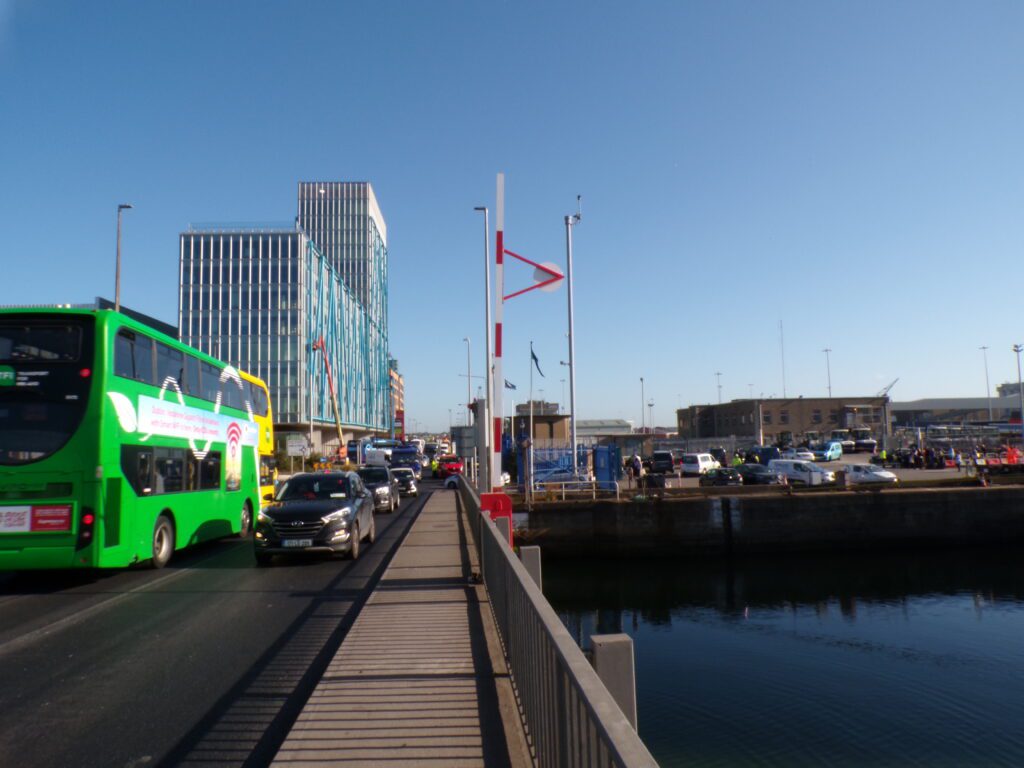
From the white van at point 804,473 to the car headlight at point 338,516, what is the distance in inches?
1046

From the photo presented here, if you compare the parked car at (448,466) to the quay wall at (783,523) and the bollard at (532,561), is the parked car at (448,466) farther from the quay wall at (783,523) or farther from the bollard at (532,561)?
the bollard at (532,561)

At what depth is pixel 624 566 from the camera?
27.9 m

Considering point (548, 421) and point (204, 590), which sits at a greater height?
point (548, 421)

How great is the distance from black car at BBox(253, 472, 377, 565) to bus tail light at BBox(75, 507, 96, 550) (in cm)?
334

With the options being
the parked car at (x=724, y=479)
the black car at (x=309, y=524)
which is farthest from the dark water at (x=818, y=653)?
the parked car at (x=724, y=479)

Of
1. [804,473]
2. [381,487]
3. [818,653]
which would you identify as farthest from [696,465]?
[818,653]

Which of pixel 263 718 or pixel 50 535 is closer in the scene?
pixel 263 718

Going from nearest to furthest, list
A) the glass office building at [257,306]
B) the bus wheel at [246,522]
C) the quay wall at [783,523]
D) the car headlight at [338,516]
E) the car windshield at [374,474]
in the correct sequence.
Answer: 1. the car headlight at [338,516]
2. the bus wheel at [246,522]
3. the car windshield at [374,474]
4. the quay wall at [783,523]
5. the glass office building at [257,306]

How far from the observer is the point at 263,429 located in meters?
23.8

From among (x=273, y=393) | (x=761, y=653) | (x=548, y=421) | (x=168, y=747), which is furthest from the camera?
(x=273, y=393)

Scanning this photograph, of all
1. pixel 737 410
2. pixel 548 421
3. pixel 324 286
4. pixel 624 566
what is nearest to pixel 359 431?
pixel 324 286

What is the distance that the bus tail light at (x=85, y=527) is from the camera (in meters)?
10.8

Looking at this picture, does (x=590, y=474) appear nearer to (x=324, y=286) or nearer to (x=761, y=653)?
(x=761, y=653)

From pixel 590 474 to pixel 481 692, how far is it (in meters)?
31.6
